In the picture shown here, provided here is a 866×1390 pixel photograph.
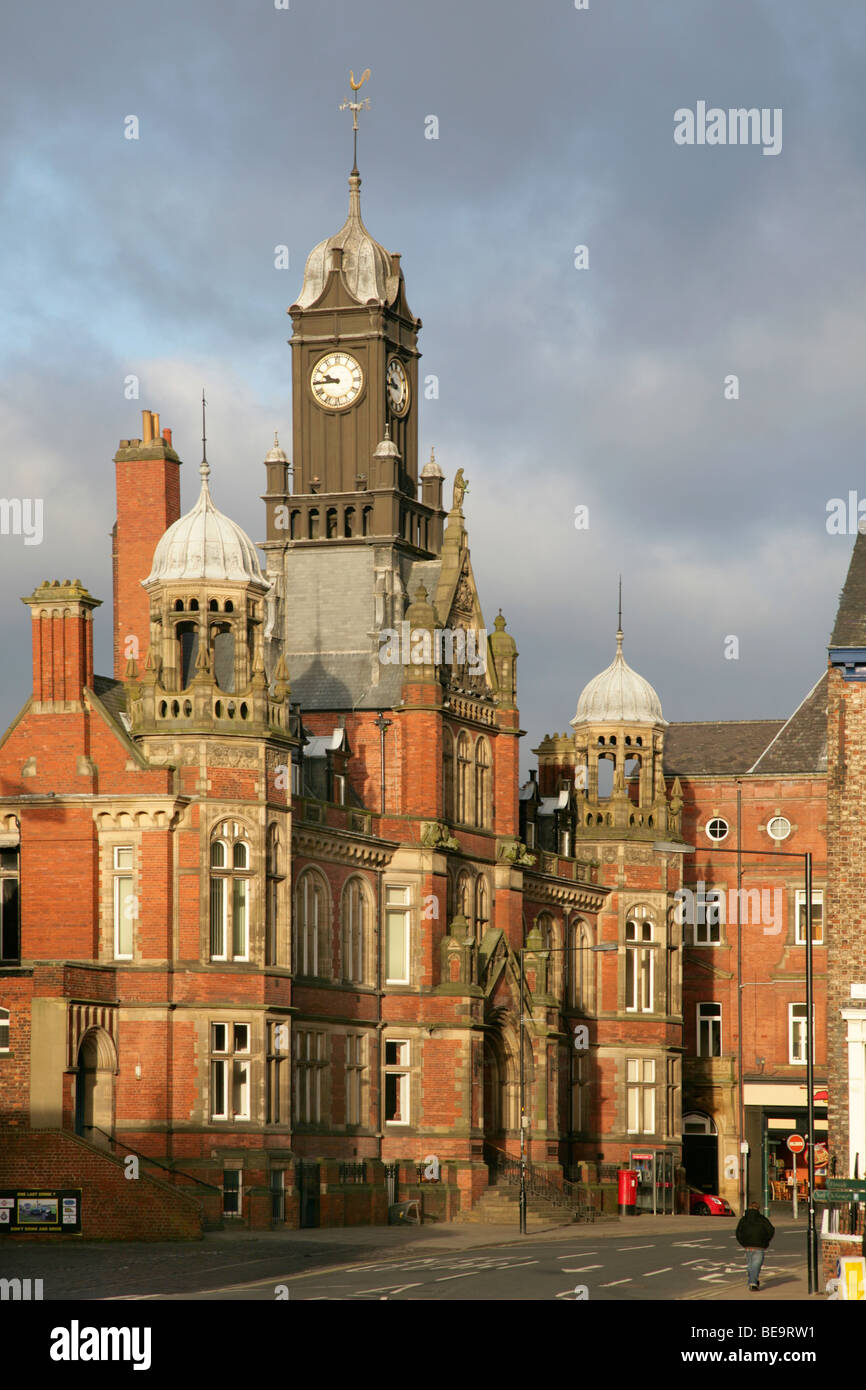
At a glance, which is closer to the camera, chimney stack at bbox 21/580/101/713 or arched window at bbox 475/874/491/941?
chimney stack at bbox 21/580/101/713

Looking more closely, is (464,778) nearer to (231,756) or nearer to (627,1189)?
(627,1189)

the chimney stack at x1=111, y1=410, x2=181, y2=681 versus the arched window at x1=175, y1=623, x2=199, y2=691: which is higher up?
the chimney stack at x1=111, y1=410, x2=181, y2=681

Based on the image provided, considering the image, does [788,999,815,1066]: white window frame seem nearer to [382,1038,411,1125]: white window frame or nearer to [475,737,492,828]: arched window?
[475,737,492,828]: arched window

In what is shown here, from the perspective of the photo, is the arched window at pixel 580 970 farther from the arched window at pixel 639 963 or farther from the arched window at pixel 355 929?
the arched window at pixel 355 929

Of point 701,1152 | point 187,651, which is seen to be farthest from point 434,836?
point 701,1152

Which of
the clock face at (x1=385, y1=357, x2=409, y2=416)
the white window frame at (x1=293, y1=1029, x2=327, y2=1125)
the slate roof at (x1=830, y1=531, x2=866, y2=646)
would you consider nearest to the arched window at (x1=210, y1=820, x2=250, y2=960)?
the white window frame at (x1=293, y1=1029, x2=327, y2=1125)

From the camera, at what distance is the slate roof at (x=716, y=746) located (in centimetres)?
9919

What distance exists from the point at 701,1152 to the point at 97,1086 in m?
39.7

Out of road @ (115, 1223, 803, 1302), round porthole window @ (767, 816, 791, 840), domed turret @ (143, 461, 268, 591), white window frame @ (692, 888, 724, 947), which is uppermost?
domed turret @ (143, 461, 268, 591)

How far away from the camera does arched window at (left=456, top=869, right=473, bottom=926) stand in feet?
254

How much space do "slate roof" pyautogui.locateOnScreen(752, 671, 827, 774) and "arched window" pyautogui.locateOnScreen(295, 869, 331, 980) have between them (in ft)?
105

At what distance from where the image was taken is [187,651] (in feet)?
238

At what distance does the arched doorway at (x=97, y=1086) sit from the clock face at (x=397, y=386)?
27.4 meters

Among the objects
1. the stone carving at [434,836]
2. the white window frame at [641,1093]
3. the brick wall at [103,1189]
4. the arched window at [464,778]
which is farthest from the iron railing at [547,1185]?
the brick wall at [103,1189]
